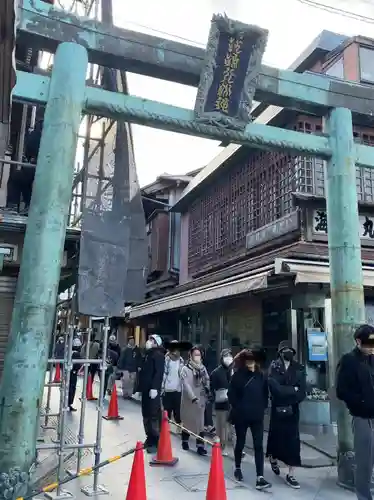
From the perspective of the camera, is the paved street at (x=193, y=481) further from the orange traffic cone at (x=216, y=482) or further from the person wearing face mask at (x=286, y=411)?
the orange traffic cone at (x=216, y=482)

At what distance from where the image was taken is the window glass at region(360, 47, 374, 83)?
1344 cm

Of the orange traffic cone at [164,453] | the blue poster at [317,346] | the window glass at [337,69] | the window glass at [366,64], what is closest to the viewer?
Result: the orange traffic cone at [164,453]

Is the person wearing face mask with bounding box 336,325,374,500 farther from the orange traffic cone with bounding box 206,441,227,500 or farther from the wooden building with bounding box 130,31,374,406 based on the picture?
the wooden building with bounding box 130,31,374,406

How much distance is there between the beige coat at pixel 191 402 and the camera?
27.9 feet

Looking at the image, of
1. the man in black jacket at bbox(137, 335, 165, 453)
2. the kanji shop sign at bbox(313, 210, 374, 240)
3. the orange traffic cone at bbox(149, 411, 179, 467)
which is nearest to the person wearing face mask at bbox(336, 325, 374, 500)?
the orange traffic cone at bbox(149, 411, 179, 467)

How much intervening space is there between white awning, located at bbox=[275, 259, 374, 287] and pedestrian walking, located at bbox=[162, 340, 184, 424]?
8.95 feet

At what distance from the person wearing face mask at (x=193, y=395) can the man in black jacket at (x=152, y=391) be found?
502mm

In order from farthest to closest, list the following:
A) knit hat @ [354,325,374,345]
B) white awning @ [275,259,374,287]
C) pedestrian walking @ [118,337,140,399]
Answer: pedestrian walking @ [118,337,140,399] < white awning @ [275,259,374,287] < knit hat @ [354,325,374,345]

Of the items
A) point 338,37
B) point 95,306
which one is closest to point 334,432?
point 95,306

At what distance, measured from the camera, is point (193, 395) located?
8477 millimetres

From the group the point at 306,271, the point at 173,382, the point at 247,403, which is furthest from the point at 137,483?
the point at 306,271

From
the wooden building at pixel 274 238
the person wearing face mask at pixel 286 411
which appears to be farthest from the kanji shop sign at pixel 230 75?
the person wearing face mask at pixel 286 411

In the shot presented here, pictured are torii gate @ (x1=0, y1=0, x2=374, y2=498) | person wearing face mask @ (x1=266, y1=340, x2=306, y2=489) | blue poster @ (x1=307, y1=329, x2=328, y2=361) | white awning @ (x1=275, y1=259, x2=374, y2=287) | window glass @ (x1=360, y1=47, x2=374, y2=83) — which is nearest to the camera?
torii gate @ (x1=0, y1=0, x2=374, y2=498)

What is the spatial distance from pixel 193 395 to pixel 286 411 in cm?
224
